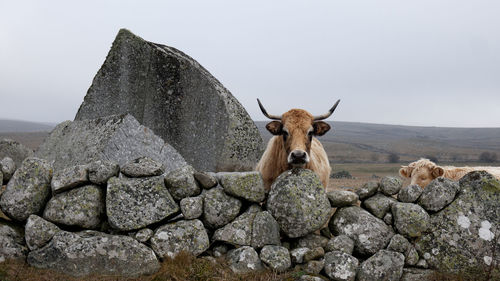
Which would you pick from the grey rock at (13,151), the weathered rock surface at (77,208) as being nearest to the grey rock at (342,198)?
the weathered rock surface at (77,208)

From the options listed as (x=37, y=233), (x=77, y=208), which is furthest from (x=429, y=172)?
(x=37, y=233)

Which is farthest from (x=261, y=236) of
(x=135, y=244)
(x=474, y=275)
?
(x=474, y=275)

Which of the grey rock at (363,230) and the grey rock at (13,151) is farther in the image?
the grey rock at (13,151)

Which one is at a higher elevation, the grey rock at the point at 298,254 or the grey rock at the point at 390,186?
the grey rock at the point at 390,186

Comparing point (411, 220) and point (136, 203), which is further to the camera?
point (411, 220)

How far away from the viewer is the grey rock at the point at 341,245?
560 centimetres

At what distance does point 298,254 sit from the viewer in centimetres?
557

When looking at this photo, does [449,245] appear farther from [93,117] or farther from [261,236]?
[93,117]

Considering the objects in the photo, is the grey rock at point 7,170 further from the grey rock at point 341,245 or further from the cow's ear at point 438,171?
the cow's ear at point 438,171

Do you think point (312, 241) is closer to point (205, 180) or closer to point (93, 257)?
point (205, 180)

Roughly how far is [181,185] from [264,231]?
1487 millimetres

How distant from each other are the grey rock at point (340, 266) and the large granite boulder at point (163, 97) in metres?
A: 3.59

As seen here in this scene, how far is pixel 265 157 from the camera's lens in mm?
7832

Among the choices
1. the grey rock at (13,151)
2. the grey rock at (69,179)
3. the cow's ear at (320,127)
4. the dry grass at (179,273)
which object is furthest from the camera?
the grey rock at (13,151)
